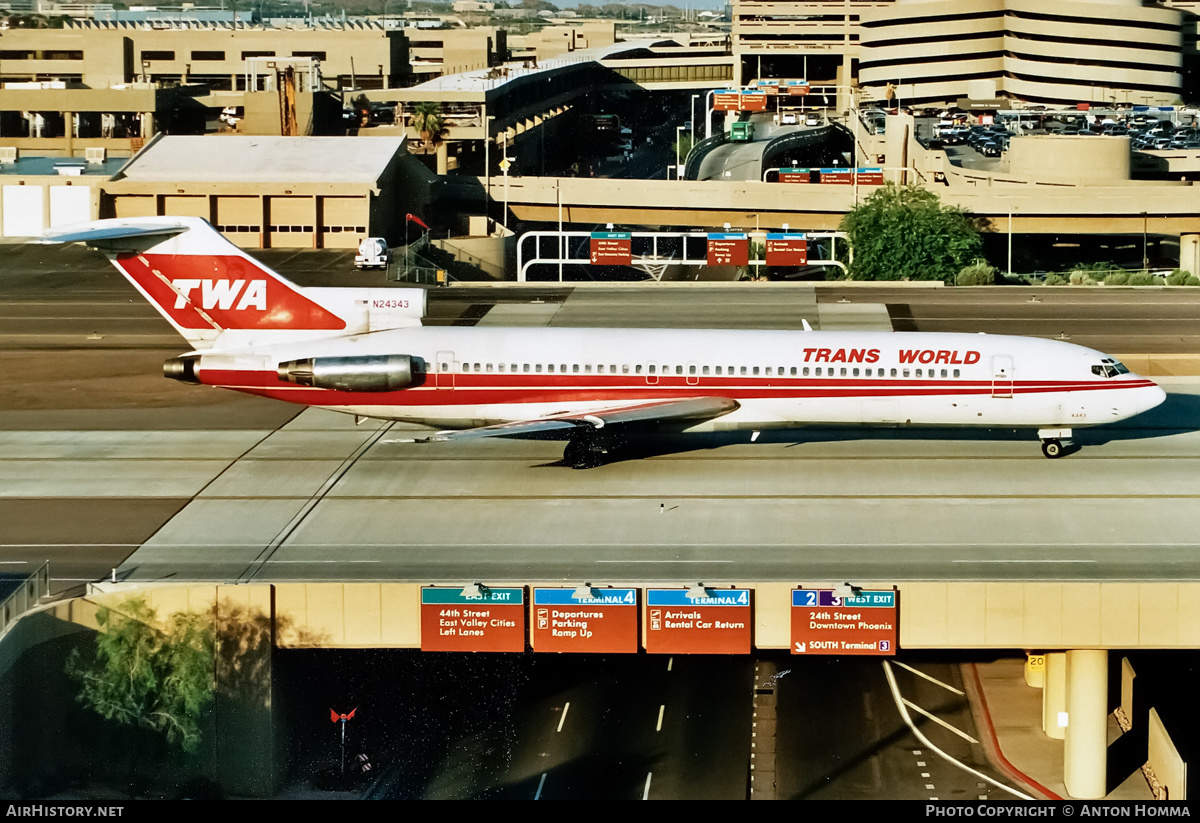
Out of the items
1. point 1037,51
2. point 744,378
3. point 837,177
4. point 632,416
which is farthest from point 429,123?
point 632,416

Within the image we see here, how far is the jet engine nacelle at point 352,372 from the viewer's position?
4141 cm

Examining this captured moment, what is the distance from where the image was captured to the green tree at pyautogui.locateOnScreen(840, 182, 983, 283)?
87.7 meters

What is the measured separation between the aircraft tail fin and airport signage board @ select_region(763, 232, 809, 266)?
49701 millimetres

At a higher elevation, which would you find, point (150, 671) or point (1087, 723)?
point (150, 671)

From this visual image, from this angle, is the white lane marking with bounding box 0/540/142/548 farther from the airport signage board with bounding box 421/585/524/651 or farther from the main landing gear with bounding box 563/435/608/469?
the main landing gear with bounding box 563/435/608/469

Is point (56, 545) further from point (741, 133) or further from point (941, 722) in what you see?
point (741, 133)

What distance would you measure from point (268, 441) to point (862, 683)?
67.3 ft

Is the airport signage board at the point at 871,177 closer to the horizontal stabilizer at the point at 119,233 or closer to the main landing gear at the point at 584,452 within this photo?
the main landing gear at the point at 584,452

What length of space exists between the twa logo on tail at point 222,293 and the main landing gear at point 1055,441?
21651 mm

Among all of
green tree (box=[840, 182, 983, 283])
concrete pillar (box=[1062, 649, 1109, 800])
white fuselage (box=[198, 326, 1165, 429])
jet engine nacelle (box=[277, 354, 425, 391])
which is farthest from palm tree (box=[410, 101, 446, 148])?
concrete pillar (box=[1062, 649, 1109, 800])

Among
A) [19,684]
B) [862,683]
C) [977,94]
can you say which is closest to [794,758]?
[862,683]

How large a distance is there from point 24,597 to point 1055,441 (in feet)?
95.6

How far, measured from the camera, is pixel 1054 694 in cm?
3603

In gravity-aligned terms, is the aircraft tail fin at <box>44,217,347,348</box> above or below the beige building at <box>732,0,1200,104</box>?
below
